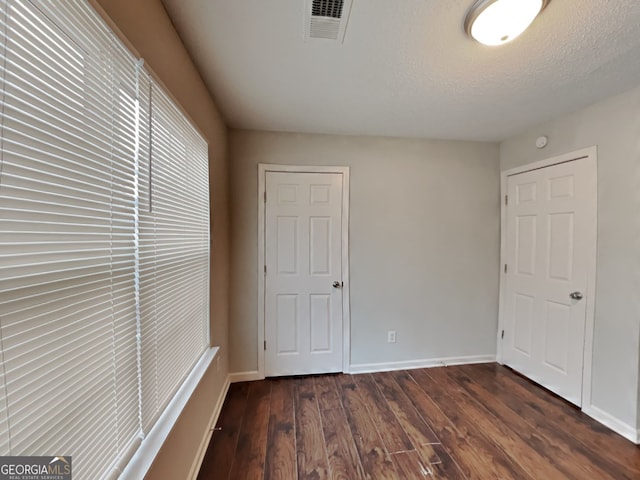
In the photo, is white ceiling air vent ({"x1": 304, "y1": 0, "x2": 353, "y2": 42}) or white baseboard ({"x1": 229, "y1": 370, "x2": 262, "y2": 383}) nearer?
white ceiling air vent ({"x1": 304, "y1": 0, "x2": 353, "y2": 42})

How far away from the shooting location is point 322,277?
2.54m

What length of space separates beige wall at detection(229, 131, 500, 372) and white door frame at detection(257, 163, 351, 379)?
0.06 m

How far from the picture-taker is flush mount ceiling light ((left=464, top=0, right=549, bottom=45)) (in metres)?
1.06

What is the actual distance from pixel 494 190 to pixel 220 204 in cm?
286

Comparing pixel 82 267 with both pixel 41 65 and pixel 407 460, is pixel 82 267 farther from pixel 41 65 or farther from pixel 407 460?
pixel 407 460

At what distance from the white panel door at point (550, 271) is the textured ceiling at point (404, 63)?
24.1 inches

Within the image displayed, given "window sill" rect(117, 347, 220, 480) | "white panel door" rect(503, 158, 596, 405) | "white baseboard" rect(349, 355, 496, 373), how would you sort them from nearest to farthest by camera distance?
1. "window sill" rect(117, 347, 220, 480)
2. "white panel door" rect(503, 158, 596, 405)
3. "white baseboard" rect(349, 355, 496, 373)

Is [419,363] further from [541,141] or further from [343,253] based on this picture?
[541,141]

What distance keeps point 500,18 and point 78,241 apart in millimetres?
1805

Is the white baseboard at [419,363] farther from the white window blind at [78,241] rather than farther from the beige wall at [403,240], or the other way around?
the white window blind at [78,241]

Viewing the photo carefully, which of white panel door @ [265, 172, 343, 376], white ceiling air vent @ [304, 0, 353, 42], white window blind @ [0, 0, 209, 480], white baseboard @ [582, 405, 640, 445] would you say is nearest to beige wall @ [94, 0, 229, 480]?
white window blind @ [0, 0, 209, 480]

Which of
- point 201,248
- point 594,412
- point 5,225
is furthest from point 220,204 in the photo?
point 594,412

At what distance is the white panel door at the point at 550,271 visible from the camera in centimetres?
203

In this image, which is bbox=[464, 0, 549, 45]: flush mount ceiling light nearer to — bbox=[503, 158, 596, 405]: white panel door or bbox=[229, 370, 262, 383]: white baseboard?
bbox=[503, 158, 596, 405]: white panel door
